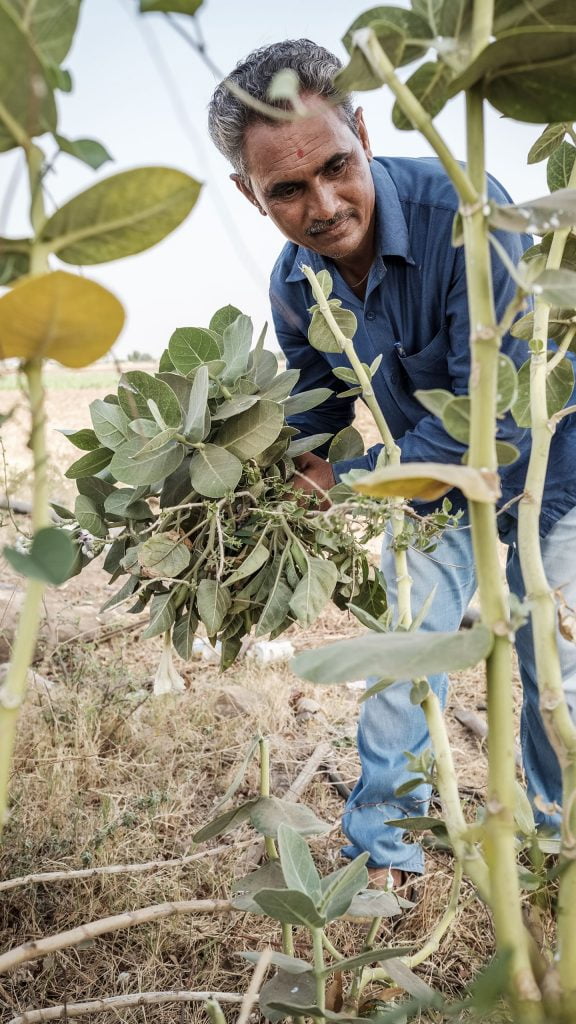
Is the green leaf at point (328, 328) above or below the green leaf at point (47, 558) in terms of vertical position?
below

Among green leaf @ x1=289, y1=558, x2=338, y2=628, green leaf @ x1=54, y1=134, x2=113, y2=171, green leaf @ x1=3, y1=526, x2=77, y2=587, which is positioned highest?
green leaf @ x1=54, y1=134, x2=113, y2=171

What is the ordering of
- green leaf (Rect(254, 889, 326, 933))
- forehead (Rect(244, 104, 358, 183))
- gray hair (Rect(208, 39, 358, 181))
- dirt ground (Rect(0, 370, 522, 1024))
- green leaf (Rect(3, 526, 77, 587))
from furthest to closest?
1. gray hair (Rect(208, 39, 358, 181))
2. forehead (Rect(244, 104, 358, 183))
3. dirt ground (Rect(0, 370, 522, 1024))
4. green leaf (Rect(254, 889, 326, 933))
5. green leaf (Rect(3, 526, 77, 587))

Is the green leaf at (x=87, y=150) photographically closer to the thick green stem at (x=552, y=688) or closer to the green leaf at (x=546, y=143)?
the thick green stem at (x=552, y=688)

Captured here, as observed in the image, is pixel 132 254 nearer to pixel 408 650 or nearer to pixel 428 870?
pixel 408 650

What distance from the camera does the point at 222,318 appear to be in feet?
3.41

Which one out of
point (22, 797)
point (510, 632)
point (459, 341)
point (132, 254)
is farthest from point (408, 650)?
point (22, 797)

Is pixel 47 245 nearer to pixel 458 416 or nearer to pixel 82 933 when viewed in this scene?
pixel 458 416

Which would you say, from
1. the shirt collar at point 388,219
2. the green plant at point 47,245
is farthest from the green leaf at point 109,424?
the shirt collar at point 388,219

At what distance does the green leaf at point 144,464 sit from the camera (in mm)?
801

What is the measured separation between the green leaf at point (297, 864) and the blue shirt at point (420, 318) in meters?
0.92

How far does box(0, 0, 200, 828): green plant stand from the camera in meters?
0.29

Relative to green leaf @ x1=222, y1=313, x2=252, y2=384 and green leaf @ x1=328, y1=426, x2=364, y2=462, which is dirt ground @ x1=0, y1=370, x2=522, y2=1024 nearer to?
green leaf @ x1=222, y1=313, x2=252, y2=384

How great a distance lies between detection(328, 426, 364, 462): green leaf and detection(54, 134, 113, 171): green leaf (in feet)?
2.32

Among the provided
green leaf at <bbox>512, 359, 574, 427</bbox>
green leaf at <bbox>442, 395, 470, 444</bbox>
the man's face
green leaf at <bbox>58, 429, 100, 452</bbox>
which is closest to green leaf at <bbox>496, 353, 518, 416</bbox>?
green leaf at <bbox>442, 395, 470, 444</bbox>
